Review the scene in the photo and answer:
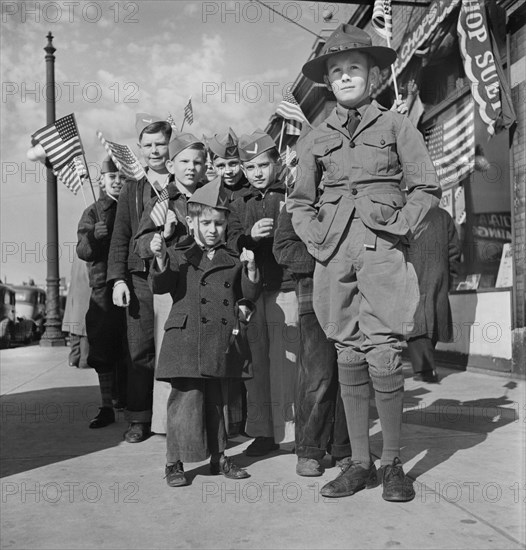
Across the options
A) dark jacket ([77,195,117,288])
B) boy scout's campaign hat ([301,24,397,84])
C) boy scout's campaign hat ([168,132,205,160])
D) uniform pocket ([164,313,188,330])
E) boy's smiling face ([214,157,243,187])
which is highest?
boy scout's campaign hat ([301,24,397,84])

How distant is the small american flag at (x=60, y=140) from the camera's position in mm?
5855

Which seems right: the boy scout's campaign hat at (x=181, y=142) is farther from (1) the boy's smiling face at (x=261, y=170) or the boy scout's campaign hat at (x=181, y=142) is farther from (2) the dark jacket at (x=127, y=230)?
(2) the dark jacket at (x=127, y=230)

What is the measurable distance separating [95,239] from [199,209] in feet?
6.46

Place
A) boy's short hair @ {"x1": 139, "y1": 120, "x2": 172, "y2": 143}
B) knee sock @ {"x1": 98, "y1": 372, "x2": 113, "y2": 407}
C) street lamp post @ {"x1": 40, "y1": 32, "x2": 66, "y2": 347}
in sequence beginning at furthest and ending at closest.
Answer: street lamp post @ {"x1": 40, "y1": 32, "x2": 66, "y2": 347} → knee sock @ {"x1": 98, "y1": 372, "x2": 113, "y2": 407} → boy's short hair @ {"x1": 139, "y1": 120, "x2": 172, "y2": 143}

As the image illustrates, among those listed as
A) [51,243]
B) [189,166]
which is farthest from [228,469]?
[51,243]

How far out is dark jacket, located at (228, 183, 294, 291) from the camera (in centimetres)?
432

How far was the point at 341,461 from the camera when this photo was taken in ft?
13.0

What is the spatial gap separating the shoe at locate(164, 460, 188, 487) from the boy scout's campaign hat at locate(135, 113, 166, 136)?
235 centimetres

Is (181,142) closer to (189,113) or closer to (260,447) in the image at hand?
(189,113)

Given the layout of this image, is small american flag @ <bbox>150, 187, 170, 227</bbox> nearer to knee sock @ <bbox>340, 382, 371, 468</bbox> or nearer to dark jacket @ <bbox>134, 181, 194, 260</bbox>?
dark jacket @ <bbox>134, 181, 194, 260</bbox>

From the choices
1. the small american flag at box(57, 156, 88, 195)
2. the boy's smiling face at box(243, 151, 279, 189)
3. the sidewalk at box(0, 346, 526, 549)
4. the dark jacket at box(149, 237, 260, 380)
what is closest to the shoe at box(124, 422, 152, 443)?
the sidewalk at box(0, 346, 526, 549)

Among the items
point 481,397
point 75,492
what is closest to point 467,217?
point 481,397

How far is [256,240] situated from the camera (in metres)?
4.12

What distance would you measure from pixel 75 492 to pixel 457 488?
1818 millimetres
